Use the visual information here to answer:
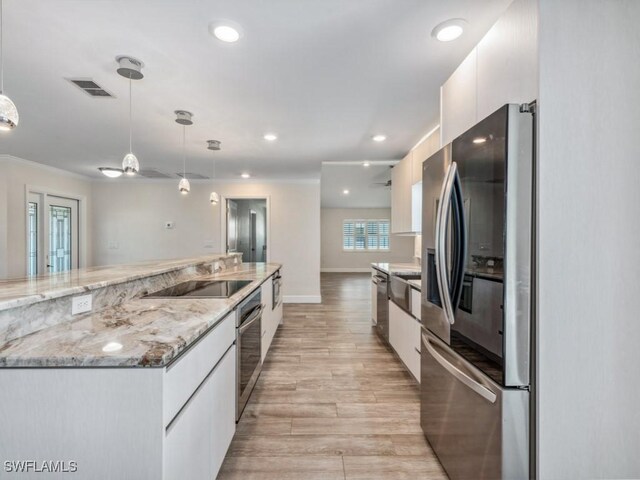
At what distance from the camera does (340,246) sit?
38.4 feet

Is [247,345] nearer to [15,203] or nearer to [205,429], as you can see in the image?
[205,429]

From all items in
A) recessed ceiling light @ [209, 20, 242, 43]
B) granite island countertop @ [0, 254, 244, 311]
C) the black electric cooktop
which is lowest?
the black electric cooktop

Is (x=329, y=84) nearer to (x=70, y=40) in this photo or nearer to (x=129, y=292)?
(x=70, y=40)

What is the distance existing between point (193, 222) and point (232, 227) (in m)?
0.80

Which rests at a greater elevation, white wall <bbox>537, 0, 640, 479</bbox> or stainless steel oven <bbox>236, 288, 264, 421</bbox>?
white wall <bbox>537, 0, 640, 479</bbox>

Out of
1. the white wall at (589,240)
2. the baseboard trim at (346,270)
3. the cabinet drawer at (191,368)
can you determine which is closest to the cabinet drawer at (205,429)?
the cabinet drawer at (191,368)

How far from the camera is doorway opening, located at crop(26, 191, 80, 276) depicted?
201 inches

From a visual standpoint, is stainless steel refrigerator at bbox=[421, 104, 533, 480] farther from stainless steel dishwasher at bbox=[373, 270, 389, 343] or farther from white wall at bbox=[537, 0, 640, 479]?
stainless steel dishwasher at bbox=[373, 270, 389, 343]

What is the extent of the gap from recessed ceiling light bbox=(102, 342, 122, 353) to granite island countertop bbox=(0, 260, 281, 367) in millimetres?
12

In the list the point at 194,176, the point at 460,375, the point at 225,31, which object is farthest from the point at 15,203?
the point at 460,375

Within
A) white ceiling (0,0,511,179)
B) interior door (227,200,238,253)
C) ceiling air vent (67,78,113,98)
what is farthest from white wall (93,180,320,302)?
ceiling air vent (67,78,113,98)

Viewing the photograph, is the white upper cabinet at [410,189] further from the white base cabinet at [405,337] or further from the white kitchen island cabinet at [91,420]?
the white kitchen island cabinet at [91,420]

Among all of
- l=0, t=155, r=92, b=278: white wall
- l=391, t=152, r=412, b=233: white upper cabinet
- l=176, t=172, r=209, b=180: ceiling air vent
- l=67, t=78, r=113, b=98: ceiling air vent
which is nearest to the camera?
l=67, t=78, r=113, b=98: ceiling air vent

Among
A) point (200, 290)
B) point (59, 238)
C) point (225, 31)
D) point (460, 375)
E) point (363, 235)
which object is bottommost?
point (460, 375)
